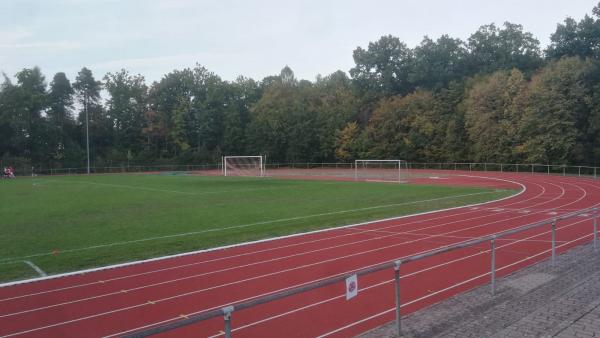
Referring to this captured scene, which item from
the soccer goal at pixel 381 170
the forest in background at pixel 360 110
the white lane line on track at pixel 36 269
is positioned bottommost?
the white lane line on track at pixel 36 269

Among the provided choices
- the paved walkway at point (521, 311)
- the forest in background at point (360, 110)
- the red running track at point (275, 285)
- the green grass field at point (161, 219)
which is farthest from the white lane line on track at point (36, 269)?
the forest in background at point (360, 110)

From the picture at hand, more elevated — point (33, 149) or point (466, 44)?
point (466, 44)

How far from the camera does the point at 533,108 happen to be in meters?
51.2

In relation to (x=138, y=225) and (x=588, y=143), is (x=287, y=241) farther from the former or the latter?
(x=588, y=143)

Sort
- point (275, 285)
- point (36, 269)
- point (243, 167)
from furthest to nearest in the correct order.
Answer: point (243, 167) → point (36, 269) → point (275, 285)

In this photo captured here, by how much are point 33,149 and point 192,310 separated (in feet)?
258

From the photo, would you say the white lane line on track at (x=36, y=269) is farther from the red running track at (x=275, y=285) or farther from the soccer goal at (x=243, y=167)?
the soccer goal at (x=243, y=167)

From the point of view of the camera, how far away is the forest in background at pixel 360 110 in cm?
5059

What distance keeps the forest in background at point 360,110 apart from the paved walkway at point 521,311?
44.4m

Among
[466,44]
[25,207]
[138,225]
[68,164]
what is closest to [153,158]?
[68,164]

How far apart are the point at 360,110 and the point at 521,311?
72.4 m

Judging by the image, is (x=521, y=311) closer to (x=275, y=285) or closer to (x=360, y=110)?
(x=275, y=285)

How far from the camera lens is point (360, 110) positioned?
7856 centimetres

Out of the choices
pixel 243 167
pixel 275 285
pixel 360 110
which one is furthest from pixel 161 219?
pixel 360 110
